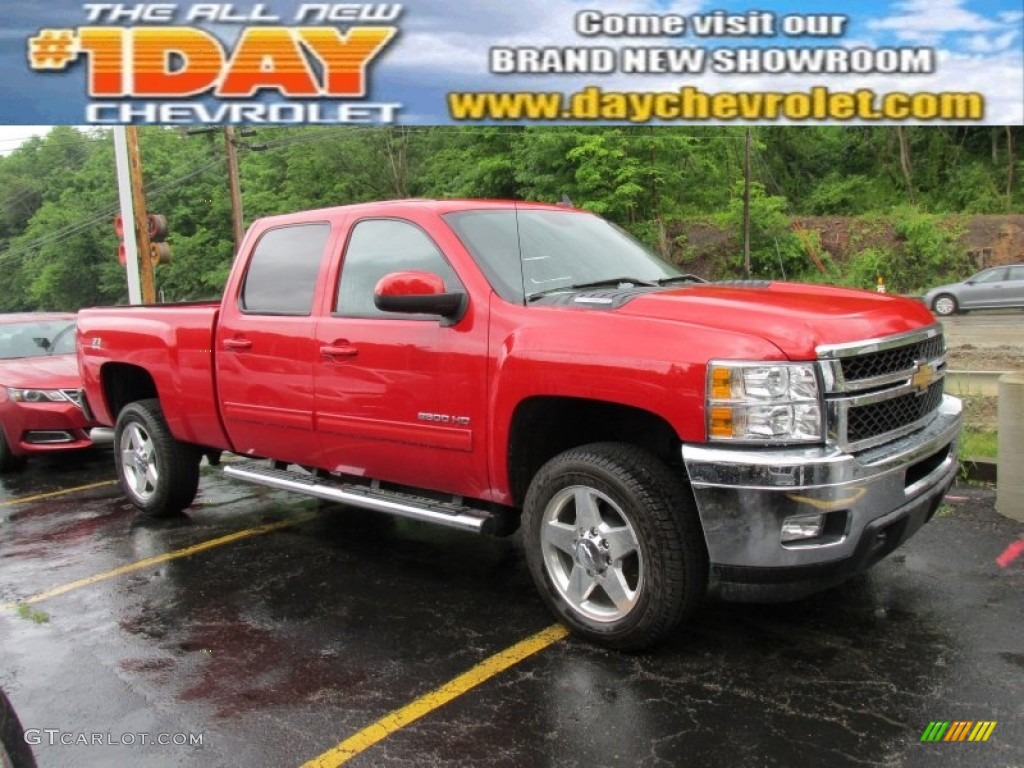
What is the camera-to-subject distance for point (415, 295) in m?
3.84

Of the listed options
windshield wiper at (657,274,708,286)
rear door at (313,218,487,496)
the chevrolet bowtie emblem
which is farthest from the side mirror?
the chevrolet bowtie emblem

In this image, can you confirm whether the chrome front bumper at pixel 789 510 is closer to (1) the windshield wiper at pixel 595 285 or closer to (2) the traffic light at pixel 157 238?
(1) the windshield wiper at pixel 595 285

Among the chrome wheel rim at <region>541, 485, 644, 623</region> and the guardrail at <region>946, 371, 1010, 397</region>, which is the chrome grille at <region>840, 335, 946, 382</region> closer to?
the chrome wheel rim at <region>541, 485, 644, 623</region>

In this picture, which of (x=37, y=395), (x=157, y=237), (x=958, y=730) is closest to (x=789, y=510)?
(x=958, y=730)

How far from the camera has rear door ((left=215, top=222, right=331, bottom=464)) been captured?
4797mm

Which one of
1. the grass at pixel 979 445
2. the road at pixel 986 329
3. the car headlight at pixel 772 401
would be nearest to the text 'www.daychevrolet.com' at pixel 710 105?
the grass at pixel 979 445

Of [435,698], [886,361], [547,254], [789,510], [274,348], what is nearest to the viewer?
[789,510]

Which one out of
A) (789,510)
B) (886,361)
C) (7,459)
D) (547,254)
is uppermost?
(547,254)

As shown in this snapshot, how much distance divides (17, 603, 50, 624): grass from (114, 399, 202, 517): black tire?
1.52 meters

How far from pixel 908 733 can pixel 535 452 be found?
73.0 inches

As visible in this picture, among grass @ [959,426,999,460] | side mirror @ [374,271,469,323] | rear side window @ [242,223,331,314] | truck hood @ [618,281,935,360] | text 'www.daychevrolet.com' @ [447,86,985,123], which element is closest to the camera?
truck hood @ [618,281,935,360]

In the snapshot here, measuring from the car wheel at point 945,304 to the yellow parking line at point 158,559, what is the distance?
2171cm

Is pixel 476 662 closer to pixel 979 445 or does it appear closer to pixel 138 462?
pixel 138 462

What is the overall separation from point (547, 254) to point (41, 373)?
6.36 meters
